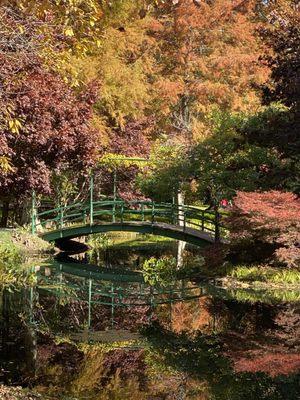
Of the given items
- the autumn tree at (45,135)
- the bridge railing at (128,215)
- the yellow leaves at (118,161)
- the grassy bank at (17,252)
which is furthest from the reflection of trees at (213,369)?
the yellow leaves at (118,161)

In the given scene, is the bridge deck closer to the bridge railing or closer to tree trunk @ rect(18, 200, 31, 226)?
the bridge railing

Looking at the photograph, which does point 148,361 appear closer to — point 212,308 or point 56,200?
point 212,308

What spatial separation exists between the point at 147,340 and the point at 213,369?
1977mm

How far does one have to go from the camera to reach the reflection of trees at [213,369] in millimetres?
A: 7957

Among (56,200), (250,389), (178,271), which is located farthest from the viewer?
(56,200)

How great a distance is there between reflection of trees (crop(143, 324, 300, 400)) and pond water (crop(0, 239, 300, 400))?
1cm

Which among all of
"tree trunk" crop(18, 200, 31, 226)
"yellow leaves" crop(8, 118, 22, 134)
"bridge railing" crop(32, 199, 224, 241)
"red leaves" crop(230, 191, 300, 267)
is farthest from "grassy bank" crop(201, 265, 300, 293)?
"tree trunk" crop(18, 200, 31, 226)

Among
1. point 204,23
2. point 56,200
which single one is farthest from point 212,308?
point 204,23

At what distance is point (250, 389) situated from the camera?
321 inches

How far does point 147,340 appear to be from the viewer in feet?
35.3

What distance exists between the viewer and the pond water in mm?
8141

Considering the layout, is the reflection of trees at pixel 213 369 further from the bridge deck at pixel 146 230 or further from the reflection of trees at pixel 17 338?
the bridge deck at pixel 146 230

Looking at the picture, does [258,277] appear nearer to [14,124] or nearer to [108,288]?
[108,288]

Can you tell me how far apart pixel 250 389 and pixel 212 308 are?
5.40 m
